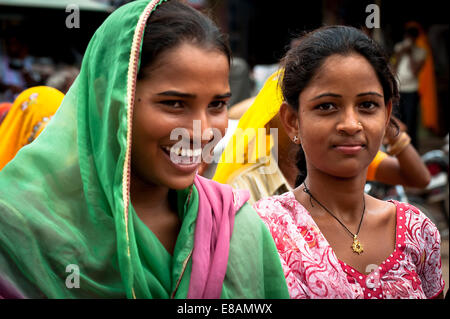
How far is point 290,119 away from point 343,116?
0.26m

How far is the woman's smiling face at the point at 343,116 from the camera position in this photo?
1.87 m

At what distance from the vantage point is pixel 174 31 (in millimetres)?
1562

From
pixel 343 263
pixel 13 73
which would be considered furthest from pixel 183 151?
pixel 13 73

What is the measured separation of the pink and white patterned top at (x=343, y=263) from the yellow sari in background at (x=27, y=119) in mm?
1627

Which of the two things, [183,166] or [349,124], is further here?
[349,124]

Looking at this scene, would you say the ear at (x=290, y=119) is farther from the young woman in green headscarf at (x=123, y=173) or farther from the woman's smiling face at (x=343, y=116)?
the young woman in green headscarf at (x=123, y=173)

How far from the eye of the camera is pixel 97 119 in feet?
5.19

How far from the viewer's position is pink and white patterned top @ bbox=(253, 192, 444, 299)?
1.81 meters

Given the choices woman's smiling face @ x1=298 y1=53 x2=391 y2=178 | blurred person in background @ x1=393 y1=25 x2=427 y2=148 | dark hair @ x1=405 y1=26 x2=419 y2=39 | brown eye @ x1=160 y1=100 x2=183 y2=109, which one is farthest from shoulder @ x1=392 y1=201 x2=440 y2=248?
dark hair @ x1=405 y1=26 x2=419 y2=39

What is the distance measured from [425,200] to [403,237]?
535 centimetres

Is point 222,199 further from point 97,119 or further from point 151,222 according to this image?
point 97,119

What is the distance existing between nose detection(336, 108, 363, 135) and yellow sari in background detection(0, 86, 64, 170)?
1.86 meters

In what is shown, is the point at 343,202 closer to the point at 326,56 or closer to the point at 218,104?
the point at 326,56
